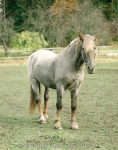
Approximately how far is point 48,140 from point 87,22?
71.8ft

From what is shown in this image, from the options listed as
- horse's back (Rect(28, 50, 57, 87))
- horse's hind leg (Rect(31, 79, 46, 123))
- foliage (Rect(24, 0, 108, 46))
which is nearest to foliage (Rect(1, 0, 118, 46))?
foliage (Rect(24, 0, 108, 46))

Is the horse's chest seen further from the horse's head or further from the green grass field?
the green grass field

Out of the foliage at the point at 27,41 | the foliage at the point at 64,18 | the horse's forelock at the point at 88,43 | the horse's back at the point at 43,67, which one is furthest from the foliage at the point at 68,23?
the horse's forelock at the point at 88,43

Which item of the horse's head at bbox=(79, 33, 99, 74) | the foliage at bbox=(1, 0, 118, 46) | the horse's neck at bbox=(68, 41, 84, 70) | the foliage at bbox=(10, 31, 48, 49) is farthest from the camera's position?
the foliage at bbox=(1, 0, 118, 46)

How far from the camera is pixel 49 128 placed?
17.1ft

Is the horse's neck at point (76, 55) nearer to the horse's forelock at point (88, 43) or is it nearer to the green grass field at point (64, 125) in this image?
the horse's forelock at point (88, 43)

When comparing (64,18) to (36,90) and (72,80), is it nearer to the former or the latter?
(36,90)

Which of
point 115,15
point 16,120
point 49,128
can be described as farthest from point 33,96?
point 115,15

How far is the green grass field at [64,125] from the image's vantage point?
408 centimetres

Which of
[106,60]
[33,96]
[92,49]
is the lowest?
[106,60]

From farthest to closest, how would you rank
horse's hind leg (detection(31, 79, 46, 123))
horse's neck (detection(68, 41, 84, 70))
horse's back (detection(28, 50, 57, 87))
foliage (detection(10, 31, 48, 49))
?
foliage (detection(10, 31, 48, 49)), horse's hind leg (detection(31, 79, 46, 123)), horse's back (detection(28, 50, 57, 87)), horse's neck (detection(68, 41, 84, 70))

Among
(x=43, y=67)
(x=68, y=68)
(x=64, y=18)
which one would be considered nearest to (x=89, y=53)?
(x=68, y=68)

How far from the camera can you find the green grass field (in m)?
4.08

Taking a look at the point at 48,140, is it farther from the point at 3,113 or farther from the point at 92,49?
the point at 3,113
